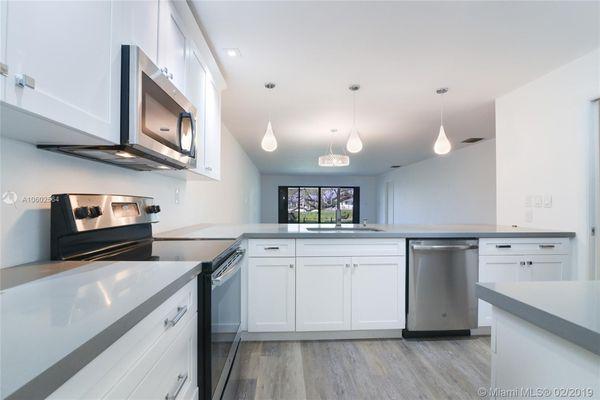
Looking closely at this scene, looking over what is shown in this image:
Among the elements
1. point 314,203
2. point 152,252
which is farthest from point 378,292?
point 314,203

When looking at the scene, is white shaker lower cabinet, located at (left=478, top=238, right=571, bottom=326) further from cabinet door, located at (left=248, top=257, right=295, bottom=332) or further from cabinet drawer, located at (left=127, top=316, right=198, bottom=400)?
cabinet drawer, located at (left=127, top=316, right=198, bottom=400)

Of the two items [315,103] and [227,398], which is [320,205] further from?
[227,398]

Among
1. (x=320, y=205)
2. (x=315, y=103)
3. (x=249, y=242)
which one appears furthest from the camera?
(x=320, y=205)

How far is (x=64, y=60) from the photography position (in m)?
0.81

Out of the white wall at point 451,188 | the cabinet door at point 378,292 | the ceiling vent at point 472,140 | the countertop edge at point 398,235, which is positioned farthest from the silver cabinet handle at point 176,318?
the ceiling vent at point 472,140

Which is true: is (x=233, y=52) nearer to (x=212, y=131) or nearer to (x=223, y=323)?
(x=212, y=131)

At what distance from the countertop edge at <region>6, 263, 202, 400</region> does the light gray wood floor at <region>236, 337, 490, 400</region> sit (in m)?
1.29

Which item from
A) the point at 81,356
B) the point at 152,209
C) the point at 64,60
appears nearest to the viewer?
the point at 81,356

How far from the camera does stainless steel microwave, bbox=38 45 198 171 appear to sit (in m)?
1.08

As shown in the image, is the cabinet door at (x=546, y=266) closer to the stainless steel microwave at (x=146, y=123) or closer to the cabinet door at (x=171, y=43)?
the stainless steel microwave at (x=146, y=123)

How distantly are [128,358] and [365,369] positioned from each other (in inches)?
67.0

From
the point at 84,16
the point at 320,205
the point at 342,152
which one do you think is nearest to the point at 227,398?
the point at 84,16

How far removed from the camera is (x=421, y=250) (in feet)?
7.70

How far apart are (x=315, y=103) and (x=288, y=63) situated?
94 cm
